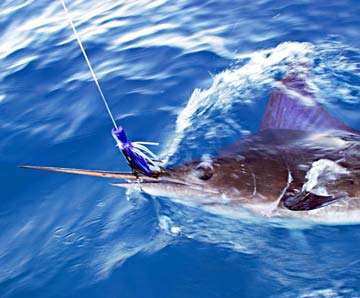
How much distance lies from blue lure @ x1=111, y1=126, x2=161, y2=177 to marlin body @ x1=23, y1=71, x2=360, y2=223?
0.18ft

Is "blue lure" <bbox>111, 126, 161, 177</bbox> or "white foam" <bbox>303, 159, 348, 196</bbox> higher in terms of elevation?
"blue lure" <bbox>111, 126, 161, 177</bbox>

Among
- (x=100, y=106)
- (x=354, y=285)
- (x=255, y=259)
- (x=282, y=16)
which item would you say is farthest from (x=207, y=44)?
(x=354, y=285)

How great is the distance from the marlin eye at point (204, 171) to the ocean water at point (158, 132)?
31cm

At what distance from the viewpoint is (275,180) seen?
2.96 meters

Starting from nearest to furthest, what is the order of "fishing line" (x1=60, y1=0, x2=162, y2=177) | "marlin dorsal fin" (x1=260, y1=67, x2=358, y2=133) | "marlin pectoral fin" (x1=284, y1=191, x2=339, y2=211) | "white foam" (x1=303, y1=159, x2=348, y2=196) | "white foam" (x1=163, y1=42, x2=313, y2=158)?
"fishing line" (x1=60, y1=0, x2=162, y2=177) < "marlin pectoral fin" (x1=284, y1=191, x2=339, y2=211) < "white foam" (x1=303, y1=159, x2=348, y2=196) < "marlin dorsal fin" (x1=260, y1=67, x2=358, y2=133) < "white foam" (x1=163, y1=42, x2=313, y2=158)

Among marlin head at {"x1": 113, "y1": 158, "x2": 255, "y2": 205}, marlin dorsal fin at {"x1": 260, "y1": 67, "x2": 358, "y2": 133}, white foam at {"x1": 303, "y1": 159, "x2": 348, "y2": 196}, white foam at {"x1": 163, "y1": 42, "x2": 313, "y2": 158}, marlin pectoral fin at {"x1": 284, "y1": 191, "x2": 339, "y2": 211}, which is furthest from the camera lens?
white foam at {"x1": 163, "y1": 42, "x2": 313, "y2": 158}

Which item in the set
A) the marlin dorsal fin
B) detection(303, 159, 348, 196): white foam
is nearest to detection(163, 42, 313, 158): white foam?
the marlin dorsal fin

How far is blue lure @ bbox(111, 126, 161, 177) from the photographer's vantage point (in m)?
2.54

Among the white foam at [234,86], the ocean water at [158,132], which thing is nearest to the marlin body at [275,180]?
the ocean water at [158,132]

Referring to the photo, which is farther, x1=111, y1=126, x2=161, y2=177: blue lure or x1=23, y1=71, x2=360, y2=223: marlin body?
x1=23, y1=71, x2=360, y2=223: marlin body

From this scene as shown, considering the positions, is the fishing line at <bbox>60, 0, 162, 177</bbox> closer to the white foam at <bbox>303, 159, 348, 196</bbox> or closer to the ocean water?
the ocean water

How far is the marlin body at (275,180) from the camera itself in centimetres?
284

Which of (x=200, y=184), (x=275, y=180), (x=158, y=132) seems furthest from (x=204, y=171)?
(x=158, y=132)

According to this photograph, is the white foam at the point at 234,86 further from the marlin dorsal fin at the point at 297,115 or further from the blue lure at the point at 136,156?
the blue lure at the point at 136,156
